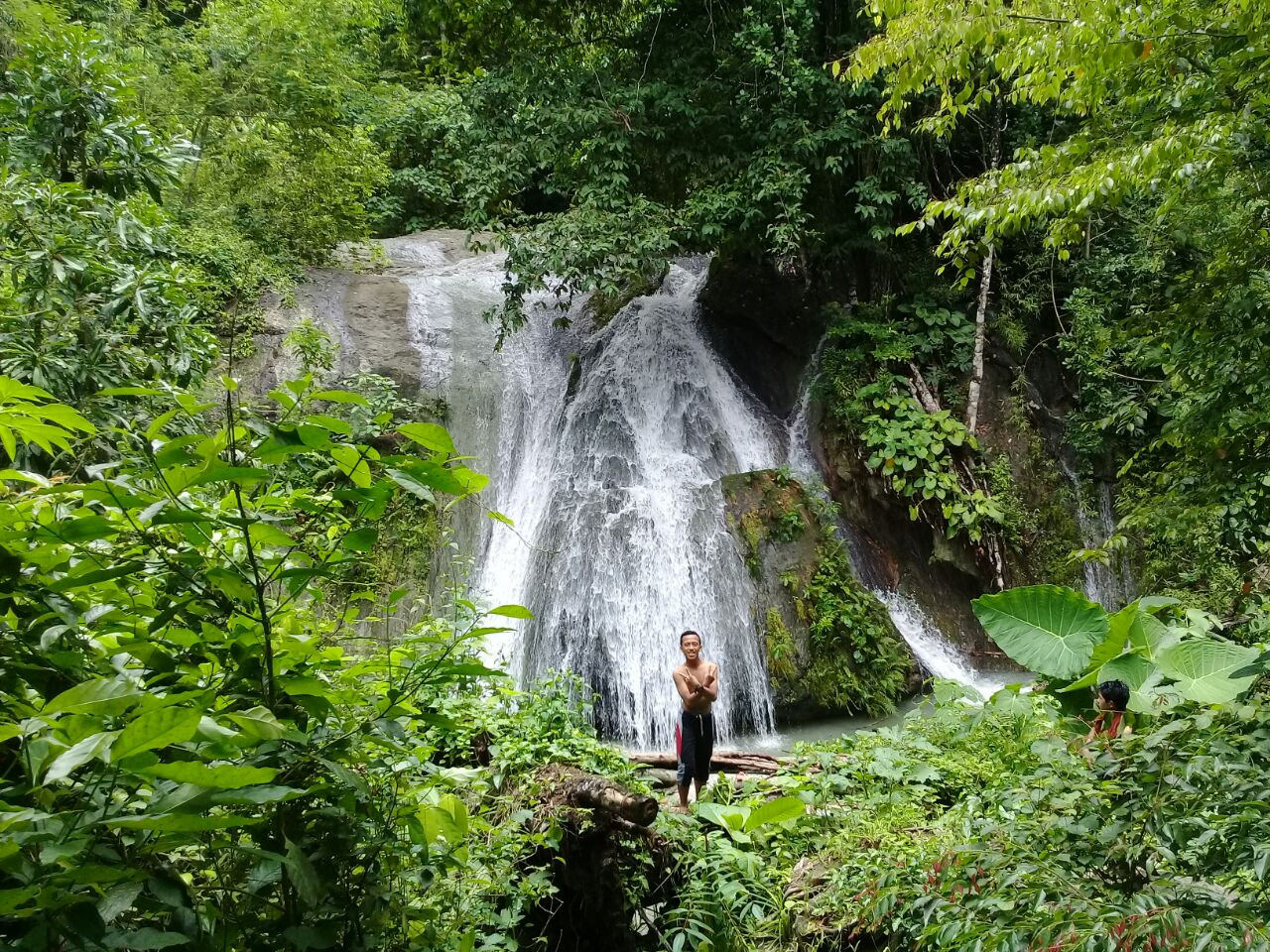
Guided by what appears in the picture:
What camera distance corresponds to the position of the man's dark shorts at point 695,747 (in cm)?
548

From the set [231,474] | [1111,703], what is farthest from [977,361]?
[231,474]

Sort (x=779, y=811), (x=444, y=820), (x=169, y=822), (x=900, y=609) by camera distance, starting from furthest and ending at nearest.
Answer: (x=900, y=609)
(x=779, y=811)
(x=444, y=820)
(x=169, y=822)

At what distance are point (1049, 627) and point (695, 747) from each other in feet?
10.4

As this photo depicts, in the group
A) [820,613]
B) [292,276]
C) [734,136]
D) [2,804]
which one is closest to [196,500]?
[2,804]

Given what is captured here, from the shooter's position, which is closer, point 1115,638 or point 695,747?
point 1115,638

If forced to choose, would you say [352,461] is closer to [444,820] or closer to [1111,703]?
[444,820]

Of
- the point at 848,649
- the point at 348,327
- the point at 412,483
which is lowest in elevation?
the point at 848,649

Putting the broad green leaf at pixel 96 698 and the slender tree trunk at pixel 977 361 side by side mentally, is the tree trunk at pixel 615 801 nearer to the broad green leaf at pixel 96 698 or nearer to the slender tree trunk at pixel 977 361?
the broad green leaf at pixel 96 698

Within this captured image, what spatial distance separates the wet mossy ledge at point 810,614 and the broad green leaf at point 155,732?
7430mm

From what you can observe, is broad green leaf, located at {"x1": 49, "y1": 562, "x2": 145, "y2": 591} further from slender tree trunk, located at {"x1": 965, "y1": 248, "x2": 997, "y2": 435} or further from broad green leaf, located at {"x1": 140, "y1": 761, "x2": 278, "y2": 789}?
slender tree trunk, located at {"x1": 965, "y1": 248, "x2": 997, "y2": 435}

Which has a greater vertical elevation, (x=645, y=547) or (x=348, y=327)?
(x=348, y=327)

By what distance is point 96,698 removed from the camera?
3.50 ft

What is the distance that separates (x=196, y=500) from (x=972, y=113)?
12.0 m

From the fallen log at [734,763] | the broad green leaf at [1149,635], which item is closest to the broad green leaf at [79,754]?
the broad green leaf at [1149,635]
